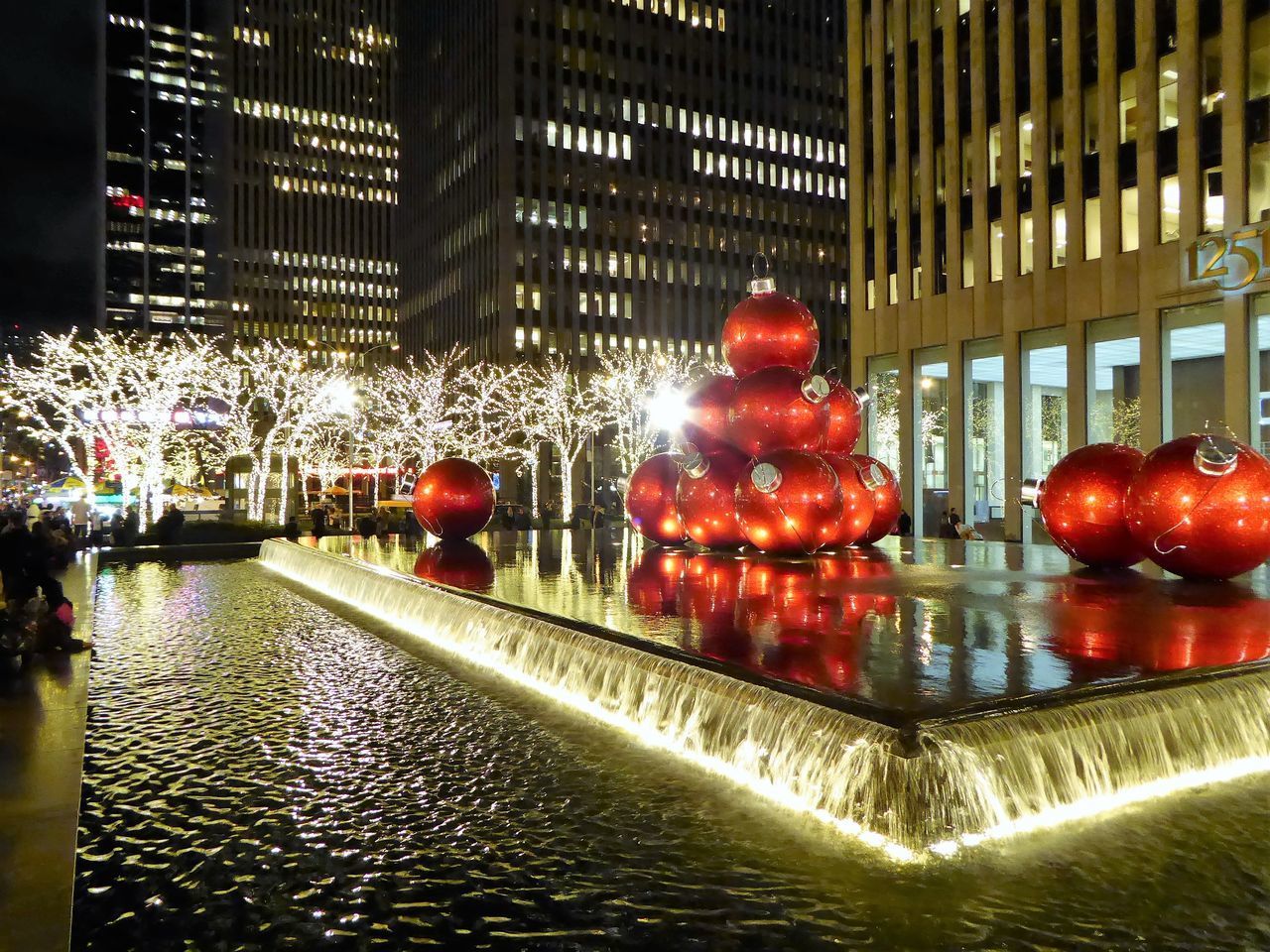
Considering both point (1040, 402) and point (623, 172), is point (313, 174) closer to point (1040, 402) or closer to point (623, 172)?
point (623, 172)

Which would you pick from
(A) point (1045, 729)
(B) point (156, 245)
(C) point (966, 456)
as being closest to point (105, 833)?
(A) point (1045, 729)

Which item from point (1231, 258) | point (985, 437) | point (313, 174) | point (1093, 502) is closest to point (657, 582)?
point (1093, 502)

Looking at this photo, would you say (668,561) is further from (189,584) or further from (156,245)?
(156,245)

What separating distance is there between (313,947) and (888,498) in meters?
9.93

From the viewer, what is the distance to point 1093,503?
32.3ft

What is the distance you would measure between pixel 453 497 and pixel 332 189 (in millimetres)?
136359

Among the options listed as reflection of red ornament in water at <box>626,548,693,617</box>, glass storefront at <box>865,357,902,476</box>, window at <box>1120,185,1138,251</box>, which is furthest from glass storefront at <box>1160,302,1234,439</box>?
reflection of red ornament in water at <box>626,548,693,617</box>

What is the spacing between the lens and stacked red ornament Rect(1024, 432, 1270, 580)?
27.9ft

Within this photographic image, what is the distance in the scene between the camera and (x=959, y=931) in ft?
11.5

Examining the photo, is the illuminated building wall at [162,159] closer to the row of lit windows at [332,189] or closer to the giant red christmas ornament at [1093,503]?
the row of lit windows at [332,189]

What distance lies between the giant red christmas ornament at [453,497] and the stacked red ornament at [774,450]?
4470 millimetres

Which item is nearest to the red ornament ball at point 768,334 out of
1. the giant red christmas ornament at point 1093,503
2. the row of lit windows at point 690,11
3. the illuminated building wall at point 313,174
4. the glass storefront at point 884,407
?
the giant red christmas ornament at point 1093,503

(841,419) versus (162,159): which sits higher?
(162,159)

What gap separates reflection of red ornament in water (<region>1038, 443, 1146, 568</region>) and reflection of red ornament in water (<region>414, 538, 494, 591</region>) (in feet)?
20.0
